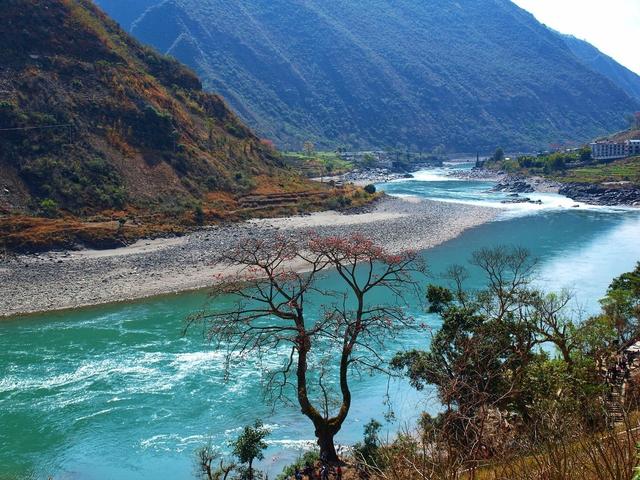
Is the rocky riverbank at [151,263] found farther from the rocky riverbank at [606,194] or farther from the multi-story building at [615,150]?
the multi-story building at [615,150]

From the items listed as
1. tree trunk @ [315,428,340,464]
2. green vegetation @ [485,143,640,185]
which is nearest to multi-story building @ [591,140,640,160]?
green vegetation @ [485,143,640,185]

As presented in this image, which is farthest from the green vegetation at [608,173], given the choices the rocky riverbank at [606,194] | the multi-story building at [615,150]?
the multi-story building at [615,150]

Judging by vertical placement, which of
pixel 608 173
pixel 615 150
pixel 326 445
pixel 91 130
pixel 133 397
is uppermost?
pixel 91 130

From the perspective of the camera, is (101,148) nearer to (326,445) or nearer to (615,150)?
(326,445)

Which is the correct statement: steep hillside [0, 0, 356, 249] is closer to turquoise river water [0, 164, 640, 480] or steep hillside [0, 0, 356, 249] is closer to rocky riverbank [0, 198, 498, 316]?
rocky riverbank [0, 198, 498, 316]

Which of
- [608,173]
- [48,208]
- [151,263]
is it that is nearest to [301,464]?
[151,263]
